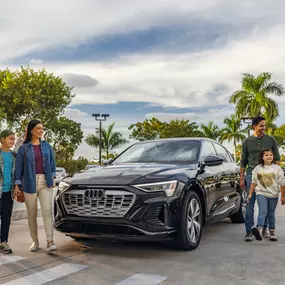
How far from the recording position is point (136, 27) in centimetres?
1212

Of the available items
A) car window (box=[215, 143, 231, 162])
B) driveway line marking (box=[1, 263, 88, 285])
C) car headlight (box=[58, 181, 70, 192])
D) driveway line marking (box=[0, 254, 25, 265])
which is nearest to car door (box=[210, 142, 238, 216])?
car window (box=[215, 143, 231, 162])

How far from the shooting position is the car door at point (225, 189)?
658cm

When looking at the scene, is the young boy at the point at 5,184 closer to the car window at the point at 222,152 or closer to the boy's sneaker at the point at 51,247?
the boy's sneaker at the point at 51,247

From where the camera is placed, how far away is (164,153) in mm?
6566

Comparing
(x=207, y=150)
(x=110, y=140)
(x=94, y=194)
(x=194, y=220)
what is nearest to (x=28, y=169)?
(x=94, y=194)

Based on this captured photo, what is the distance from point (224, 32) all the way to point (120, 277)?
408 inches

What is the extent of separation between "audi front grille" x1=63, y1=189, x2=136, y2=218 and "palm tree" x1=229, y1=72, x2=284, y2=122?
33595mm

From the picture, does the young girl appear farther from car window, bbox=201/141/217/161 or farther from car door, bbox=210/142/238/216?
car window, bbox=201/141/217/161

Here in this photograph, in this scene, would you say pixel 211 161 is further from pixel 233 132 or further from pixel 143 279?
pixel 233 132

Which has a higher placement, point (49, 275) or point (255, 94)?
point (255, 94)

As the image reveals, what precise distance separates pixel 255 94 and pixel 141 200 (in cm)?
3443

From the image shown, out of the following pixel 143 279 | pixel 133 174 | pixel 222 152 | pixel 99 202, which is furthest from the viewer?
pixel 222 152

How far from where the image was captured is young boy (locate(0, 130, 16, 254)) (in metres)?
5.46

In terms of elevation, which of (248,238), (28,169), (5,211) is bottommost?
(248,238)
